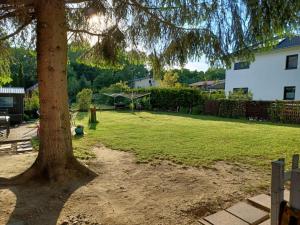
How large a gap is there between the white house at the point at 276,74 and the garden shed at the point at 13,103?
12.9m

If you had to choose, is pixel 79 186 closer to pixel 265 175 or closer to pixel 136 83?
pixel 265 175

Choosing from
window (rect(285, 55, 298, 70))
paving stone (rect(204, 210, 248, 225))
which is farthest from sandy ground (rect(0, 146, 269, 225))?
window (rect(285, 55, 298, 70))

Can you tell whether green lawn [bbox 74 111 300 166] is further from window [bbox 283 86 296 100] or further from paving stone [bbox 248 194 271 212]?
window [bbox 283 86 296 100]

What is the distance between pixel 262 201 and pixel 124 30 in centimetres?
413

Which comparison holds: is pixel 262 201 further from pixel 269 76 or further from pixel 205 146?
pixel 269 76

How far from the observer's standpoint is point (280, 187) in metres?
2.19

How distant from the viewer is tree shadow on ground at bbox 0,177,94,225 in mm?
3508

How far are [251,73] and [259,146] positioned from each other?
1607cm

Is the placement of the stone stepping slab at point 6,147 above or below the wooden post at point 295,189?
below

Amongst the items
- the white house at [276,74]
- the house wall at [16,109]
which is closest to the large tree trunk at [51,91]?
the house wall at [16,109]

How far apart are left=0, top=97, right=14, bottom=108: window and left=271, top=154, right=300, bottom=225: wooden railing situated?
15.3m

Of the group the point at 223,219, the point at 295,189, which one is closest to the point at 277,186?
the point at 295,189

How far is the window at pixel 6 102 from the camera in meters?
14.8

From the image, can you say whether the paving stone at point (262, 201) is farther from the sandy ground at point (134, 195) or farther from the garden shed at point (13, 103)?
the garden shed at point (13, 103)
